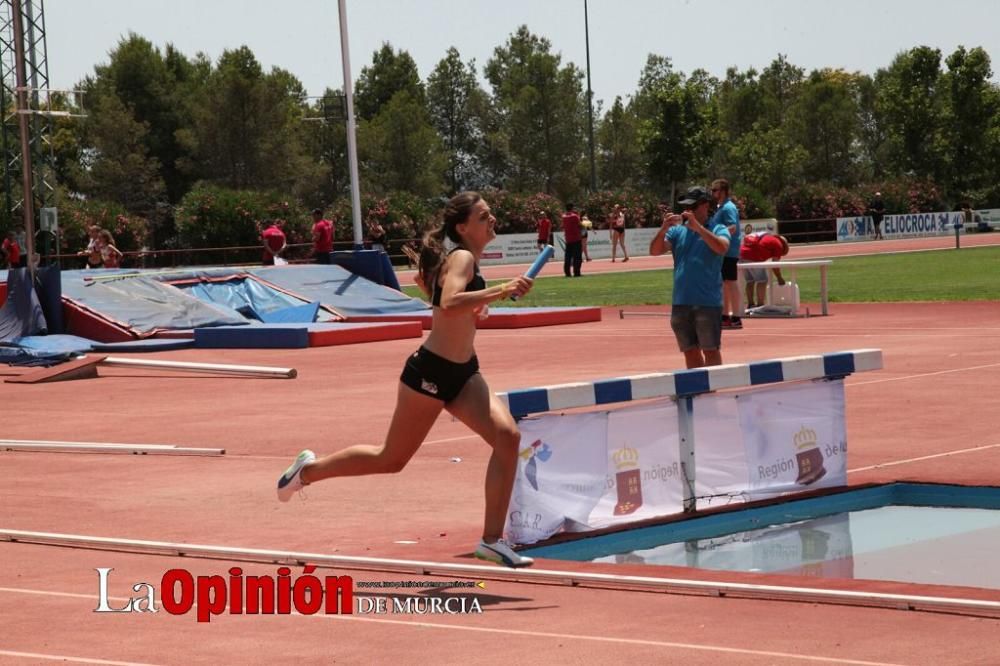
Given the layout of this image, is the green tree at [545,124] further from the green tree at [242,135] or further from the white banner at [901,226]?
the white banner at [901,226]

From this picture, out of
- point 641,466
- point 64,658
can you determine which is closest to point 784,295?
point 641,466

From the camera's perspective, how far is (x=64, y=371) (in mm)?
20125

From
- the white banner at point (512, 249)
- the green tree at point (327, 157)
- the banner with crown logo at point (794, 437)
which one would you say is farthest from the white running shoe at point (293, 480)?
the green tree at point (327, 157)

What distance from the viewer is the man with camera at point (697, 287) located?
13.0 metres

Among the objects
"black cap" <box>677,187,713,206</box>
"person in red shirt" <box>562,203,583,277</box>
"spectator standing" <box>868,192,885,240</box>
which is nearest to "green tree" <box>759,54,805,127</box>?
"spectator standing" <box>868,192,885,240</box>

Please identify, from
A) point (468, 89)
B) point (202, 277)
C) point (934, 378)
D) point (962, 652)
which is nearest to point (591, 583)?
point (962, 652)

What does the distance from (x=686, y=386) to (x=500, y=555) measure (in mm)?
2125

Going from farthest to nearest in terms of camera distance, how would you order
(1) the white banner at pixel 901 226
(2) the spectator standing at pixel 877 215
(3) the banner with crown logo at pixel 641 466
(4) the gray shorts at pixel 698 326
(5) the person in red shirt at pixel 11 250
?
(1) the white banner at pixel 901 226 < (2) the spectator standing at pixel 877 215 < (5) the person in red shirt at pixel 11 250 < (4) the gray shorts at pixel 698 326 < (3) the banner with crown logo at pixel 641 466

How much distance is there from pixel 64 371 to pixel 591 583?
46.0ft

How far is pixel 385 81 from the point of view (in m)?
117

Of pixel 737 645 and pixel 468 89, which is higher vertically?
pixel 468 89

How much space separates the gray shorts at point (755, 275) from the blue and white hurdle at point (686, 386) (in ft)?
59.1

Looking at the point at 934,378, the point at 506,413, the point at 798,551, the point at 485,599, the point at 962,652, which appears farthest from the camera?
the point at 934,378

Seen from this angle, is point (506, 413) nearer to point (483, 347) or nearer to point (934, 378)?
point (934, 378)
